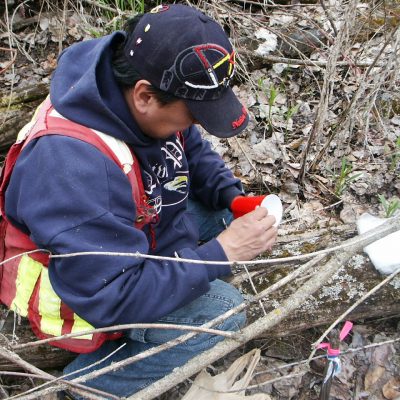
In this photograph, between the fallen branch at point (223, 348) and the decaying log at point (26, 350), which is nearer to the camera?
the fallen branch at point (223, 348)

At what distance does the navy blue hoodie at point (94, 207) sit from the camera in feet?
5.09

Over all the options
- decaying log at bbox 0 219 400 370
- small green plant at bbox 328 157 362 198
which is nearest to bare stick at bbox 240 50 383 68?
small green plant at bbox 328 157 362 198

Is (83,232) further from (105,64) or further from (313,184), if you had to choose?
(313,184)

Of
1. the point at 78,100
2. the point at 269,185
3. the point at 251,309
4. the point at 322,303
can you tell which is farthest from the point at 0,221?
the point at 269,185

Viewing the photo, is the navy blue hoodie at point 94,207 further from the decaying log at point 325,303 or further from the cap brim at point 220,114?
the decaying log at point 325,303


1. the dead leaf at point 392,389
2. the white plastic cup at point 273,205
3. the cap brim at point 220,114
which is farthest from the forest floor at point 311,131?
the cap brim at point 220,114

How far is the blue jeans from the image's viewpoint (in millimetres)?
2062

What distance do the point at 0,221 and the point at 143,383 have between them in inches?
39.2

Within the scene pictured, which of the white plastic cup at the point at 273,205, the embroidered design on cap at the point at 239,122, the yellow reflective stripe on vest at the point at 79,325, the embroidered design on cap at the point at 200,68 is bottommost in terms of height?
the yellow reflective stripe on vest at the point at 79,325

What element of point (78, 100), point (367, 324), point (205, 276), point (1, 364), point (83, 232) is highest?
point (78, 100)

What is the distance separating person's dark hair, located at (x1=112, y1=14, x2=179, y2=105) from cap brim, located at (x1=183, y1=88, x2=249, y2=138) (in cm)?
8

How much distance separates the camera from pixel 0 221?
6.68 feet

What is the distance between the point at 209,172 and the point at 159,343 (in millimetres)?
1037

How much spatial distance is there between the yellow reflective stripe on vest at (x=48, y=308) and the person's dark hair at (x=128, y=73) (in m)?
0.80
